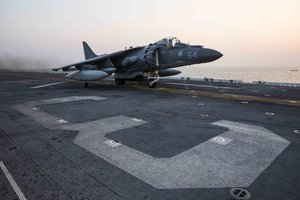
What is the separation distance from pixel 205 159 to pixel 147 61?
16.1 metres

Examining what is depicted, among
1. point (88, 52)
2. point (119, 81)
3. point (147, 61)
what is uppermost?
point (88, 52)

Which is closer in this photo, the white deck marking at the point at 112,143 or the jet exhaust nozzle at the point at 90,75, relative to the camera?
the white deck marking at the point at 112,143

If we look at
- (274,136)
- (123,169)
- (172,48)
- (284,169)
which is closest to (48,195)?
(123,169)

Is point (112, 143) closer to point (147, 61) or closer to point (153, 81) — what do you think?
point (147, 61)

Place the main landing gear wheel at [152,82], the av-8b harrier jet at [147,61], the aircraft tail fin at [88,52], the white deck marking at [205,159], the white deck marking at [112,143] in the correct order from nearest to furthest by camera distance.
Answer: the white deck marking at [205,159]
the white deck marking at [112,143]
the av-8b harrier jet at [147,61]
the main landing gear wheel at [152,82]
the aircraft tail fin at [88,52]

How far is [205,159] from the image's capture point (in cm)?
557

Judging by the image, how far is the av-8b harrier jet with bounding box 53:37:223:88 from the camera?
1888 centimetres

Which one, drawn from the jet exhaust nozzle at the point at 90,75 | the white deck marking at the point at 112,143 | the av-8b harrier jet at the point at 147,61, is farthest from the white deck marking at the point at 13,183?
the jet exhaust nozzle at the point at 90,75

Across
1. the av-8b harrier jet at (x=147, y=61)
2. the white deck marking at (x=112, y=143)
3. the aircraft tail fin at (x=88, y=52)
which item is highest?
the aircraft tail fin at (x=88, y=52)

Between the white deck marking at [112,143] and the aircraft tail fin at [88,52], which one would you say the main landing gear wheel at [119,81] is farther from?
the white deck marking at [112,143]

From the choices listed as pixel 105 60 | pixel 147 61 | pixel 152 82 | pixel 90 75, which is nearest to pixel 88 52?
pixel 105 60

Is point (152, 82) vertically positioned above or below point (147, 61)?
below

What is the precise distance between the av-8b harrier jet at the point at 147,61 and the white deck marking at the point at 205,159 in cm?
1163

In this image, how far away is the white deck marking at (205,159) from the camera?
Answer: 4.59 m
